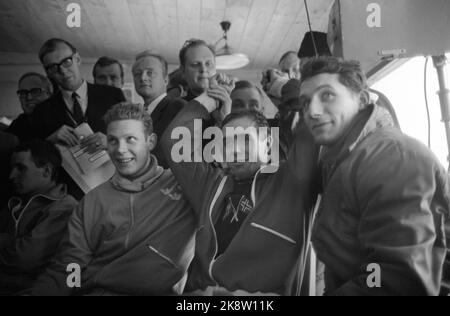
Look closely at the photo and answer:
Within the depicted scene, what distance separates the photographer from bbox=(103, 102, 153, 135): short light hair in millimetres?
1208

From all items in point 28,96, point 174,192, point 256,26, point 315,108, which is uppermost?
point 256,26

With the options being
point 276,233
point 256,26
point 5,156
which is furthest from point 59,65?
point 276,233

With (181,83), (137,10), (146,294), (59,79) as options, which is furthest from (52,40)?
(146,294)

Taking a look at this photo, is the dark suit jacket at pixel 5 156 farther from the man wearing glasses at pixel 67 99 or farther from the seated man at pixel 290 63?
the seated man at pixel 290 63

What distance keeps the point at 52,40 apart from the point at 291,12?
0.89m

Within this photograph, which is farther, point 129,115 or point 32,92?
point 32,92

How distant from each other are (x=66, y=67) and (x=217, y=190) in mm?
726

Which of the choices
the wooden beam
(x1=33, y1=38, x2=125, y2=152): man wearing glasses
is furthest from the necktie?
the wooden beam

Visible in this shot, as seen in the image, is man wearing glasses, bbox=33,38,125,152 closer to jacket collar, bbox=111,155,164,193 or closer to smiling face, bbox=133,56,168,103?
smiling face, bbox=133,56,168,103

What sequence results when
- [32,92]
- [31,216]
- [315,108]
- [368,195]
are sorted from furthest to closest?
[32,92] → [31,216] → [315,108] → [368,195]

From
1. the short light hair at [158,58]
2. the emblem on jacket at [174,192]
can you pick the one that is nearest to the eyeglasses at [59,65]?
the short light hair at [158,58]

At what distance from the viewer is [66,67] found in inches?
52.1

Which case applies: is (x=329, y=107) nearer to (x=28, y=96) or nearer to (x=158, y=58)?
(x=158, y=58)

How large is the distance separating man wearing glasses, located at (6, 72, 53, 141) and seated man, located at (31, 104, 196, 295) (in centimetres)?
32
